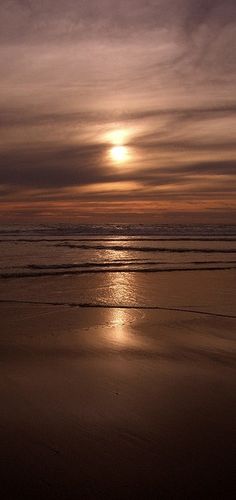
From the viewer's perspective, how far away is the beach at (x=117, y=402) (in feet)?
11.3

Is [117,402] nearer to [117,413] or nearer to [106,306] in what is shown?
[117,413]

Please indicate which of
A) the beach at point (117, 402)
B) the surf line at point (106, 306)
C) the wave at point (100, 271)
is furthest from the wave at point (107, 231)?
the beach at point (117, 402)

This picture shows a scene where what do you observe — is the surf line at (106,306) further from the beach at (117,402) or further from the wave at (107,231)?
the wave at (107,231)

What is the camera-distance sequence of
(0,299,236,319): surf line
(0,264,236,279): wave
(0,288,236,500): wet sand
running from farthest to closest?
(0,264,236,279): wave, (0,299,236,319): surf line, (0,288,236,500): wet sand

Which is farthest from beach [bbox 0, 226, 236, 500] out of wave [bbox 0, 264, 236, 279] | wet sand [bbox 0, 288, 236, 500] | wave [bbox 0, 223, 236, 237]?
wave [bbox 0, 223, 236, 237]

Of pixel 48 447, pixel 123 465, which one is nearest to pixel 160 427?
pixel 123 465

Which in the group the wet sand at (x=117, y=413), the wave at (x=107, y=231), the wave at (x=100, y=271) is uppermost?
the wave at (x=107, y=231)

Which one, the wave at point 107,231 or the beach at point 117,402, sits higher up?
the wave at point 107,231

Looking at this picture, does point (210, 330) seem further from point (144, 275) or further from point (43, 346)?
point (144, 275)

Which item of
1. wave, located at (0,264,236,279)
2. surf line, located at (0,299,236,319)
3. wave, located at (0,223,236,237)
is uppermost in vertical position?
wave, located at (0,223,236,237)

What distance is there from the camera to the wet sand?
3.40 m

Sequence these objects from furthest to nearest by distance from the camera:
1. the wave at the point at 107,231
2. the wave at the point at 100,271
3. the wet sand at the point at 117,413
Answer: the wave at the point at 107,231
the wave at the point at 100,271
the wet sand at the point at 117,413

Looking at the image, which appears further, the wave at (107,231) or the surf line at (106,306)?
the wave at (107,231)

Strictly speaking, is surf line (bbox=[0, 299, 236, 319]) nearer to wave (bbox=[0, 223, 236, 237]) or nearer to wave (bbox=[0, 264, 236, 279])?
wave (bbox=[0, 264, 236, 279])
